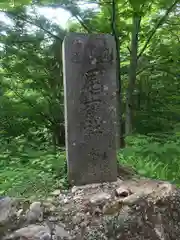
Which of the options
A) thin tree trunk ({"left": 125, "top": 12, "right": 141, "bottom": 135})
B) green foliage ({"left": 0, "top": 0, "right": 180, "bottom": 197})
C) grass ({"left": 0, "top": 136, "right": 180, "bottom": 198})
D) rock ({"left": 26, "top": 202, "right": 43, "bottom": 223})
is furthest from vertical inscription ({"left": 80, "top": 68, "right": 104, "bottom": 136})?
thin tree trunk ({"left": 125, "top": 12, "right": 141, "bottom": 135})

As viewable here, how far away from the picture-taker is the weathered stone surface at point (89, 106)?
334 cm

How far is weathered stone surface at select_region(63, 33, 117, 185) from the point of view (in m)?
3.34

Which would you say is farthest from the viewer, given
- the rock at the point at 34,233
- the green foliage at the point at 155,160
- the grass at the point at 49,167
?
the green foliage at the point at 155,160

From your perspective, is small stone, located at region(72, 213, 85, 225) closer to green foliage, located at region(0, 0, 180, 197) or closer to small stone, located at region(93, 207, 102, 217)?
small stone, located at region(93, 207, 102, 217)

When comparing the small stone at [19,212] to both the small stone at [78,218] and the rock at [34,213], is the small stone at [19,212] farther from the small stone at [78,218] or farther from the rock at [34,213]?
the small stone at [78,218]

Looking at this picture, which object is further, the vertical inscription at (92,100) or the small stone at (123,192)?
the vertical inscription at (92,100)

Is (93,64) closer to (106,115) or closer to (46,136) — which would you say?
(106,115)

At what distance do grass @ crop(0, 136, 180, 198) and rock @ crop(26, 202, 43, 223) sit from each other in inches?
8.9

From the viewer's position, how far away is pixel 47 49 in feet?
23.1

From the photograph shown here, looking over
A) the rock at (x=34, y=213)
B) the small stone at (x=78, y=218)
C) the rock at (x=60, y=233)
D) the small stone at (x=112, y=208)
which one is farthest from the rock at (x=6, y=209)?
the small stone at (x=112, y=208)

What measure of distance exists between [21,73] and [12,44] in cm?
64

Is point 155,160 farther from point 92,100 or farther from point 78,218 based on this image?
point 78,218

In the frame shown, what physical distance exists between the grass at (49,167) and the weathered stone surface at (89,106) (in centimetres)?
31

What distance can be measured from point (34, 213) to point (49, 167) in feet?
3.02
